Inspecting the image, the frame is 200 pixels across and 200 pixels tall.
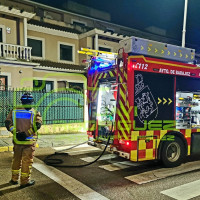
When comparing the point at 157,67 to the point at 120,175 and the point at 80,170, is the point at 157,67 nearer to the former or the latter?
the point at 120,175

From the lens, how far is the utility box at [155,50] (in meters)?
4.98

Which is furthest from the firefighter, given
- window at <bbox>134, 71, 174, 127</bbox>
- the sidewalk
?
the sidewalk

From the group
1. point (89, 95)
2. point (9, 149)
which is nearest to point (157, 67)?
point (89, 95)

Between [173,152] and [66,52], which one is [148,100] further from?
[66,52]

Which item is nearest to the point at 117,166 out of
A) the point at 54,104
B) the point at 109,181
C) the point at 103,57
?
the point at 109,181

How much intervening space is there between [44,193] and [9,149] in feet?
13.4

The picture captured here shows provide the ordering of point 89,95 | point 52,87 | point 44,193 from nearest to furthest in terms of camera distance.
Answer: point 44,193 < point 89,95 < point 52,87

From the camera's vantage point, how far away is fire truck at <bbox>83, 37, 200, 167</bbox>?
195 inches

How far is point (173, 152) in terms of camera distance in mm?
5648

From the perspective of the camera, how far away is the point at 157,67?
207 inches

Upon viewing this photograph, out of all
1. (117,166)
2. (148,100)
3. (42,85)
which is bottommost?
(117,166)

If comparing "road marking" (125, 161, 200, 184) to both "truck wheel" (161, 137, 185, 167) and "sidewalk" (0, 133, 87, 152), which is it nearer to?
"truck wheel" (161, 137, 185, 167)

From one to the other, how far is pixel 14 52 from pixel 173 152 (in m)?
11.9

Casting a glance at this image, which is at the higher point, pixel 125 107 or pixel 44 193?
pixel 125 107
